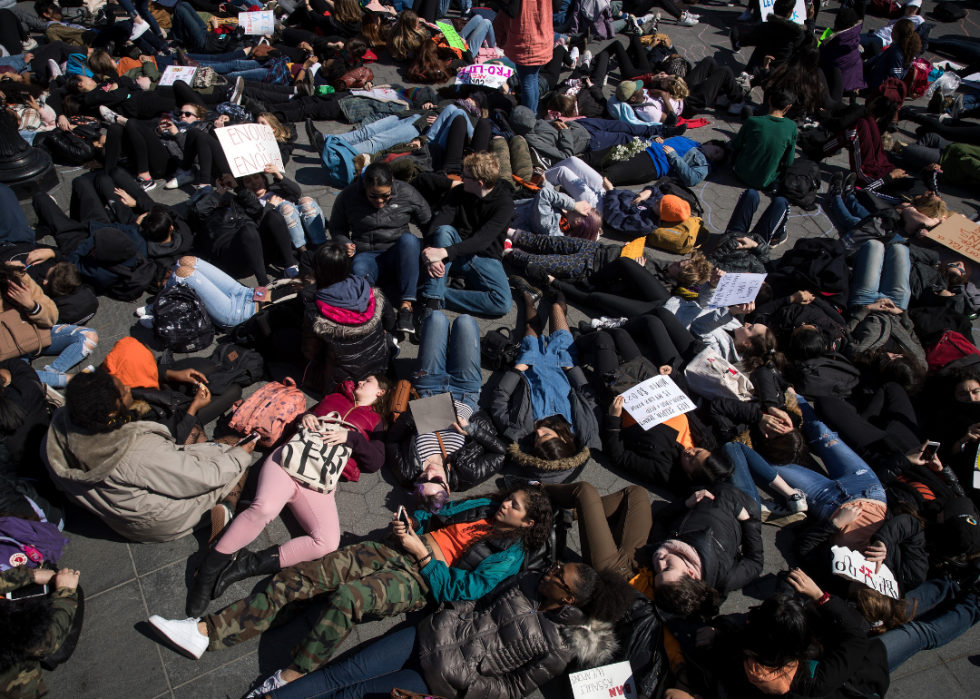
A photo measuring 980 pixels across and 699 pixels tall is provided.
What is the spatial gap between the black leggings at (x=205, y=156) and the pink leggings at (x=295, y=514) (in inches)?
A: 183

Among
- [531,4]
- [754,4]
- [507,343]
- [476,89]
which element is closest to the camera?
[507,343]

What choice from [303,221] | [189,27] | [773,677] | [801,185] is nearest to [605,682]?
[773,677]

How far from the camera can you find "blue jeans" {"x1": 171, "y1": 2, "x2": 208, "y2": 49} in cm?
979

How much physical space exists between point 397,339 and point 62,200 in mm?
4877

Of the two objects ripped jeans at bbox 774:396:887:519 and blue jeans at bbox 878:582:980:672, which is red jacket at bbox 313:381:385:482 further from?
blue jeans at bbox 878:582:980:672

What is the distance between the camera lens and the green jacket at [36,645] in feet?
10.2

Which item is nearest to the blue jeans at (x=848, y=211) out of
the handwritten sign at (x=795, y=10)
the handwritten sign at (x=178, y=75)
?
the handwritten sign at (x=795, y=10)

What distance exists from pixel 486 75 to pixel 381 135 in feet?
7.09

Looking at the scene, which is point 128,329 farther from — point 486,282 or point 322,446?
point 486,282

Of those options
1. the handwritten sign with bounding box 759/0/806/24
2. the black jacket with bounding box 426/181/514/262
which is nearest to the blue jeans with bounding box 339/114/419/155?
the black jacket with bounding box 426/181/514/262

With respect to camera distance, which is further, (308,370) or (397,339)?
(397,339)

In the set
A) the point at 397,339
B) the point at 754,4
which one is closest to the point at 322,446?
the point at 397,339

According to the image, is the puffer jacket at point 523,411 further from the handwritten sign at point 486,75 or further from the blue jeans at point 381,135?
the handwritten sign at point 486,75

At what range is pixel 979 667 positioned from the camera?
4000 mm
